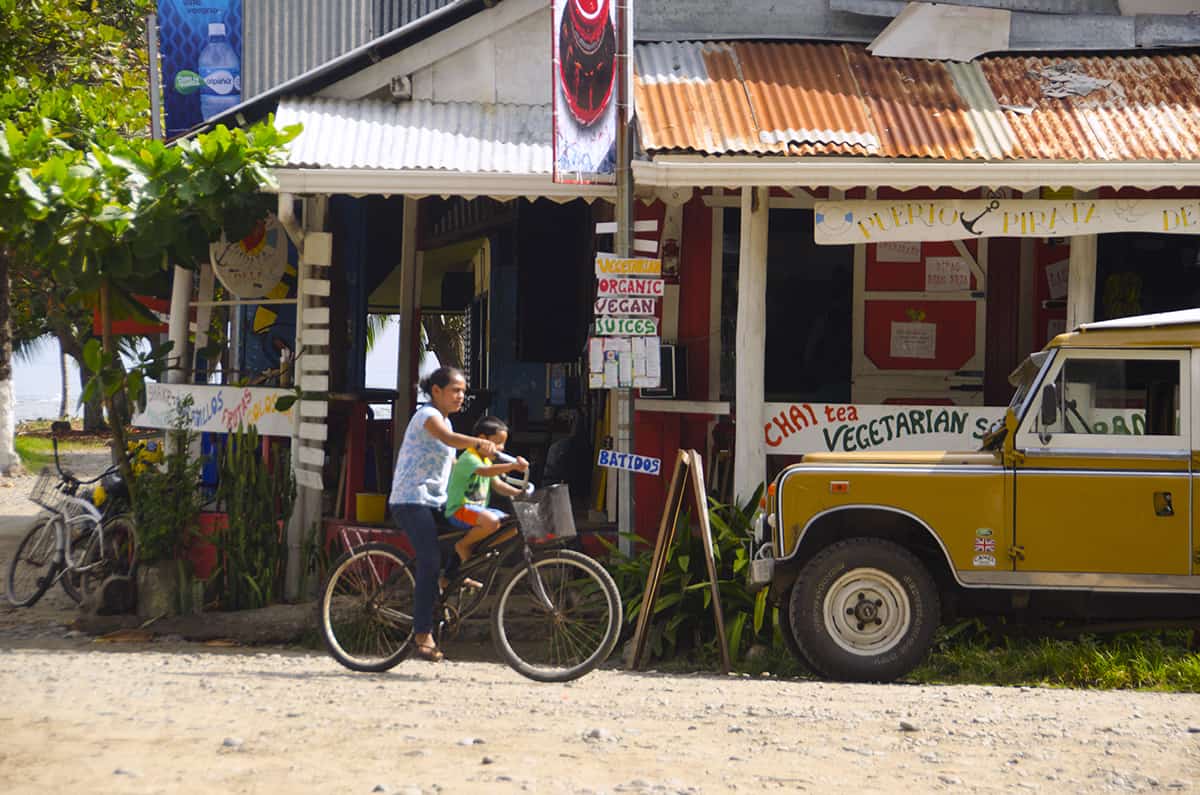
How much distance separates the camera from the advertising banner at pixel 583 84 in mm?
8984

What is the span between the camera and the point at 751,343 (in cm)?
989

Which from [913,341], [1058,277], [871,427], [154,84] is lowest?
[871,427]

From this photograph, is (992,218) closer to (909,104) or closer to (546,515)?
(909,104)

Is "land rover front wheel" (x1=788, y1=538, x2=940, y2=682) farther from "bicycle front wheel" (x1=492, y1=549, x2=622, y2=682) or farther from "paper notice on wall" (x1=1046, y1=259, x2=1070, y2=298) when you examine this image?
"paper notice on wall" (x1=1046, y1=259, x2=1070, y2=298)

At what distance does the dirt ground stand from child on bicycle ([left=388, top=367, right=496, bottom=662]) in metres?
0.39

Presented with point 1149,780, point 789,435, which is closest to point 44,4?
point 789,435

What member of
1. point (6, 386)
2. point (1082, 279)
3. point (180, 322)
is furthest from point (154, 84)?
point (1082, 279)

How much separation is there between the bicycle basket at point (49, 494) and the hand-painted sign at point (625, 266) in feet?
16.2

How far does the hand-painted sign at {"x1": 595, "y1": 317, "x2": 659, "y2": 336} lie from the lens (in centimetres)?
914

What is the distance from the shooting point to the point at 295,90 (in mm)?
11297

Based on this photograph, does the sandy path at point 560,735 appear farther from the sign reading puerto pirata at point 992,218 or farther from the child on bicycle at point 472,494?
the sign reading puerto pirata at point 992,218

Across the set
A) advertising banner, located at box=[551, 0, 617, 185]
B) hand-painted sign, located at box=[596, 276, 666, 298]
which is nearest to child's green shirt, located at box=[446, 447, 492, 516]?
hand-painted sign, located at box=[596, 276, 666, 298]

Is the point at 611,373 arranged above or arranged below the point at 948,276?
below

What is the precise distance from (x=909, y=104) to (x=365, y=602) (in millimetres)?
5362
